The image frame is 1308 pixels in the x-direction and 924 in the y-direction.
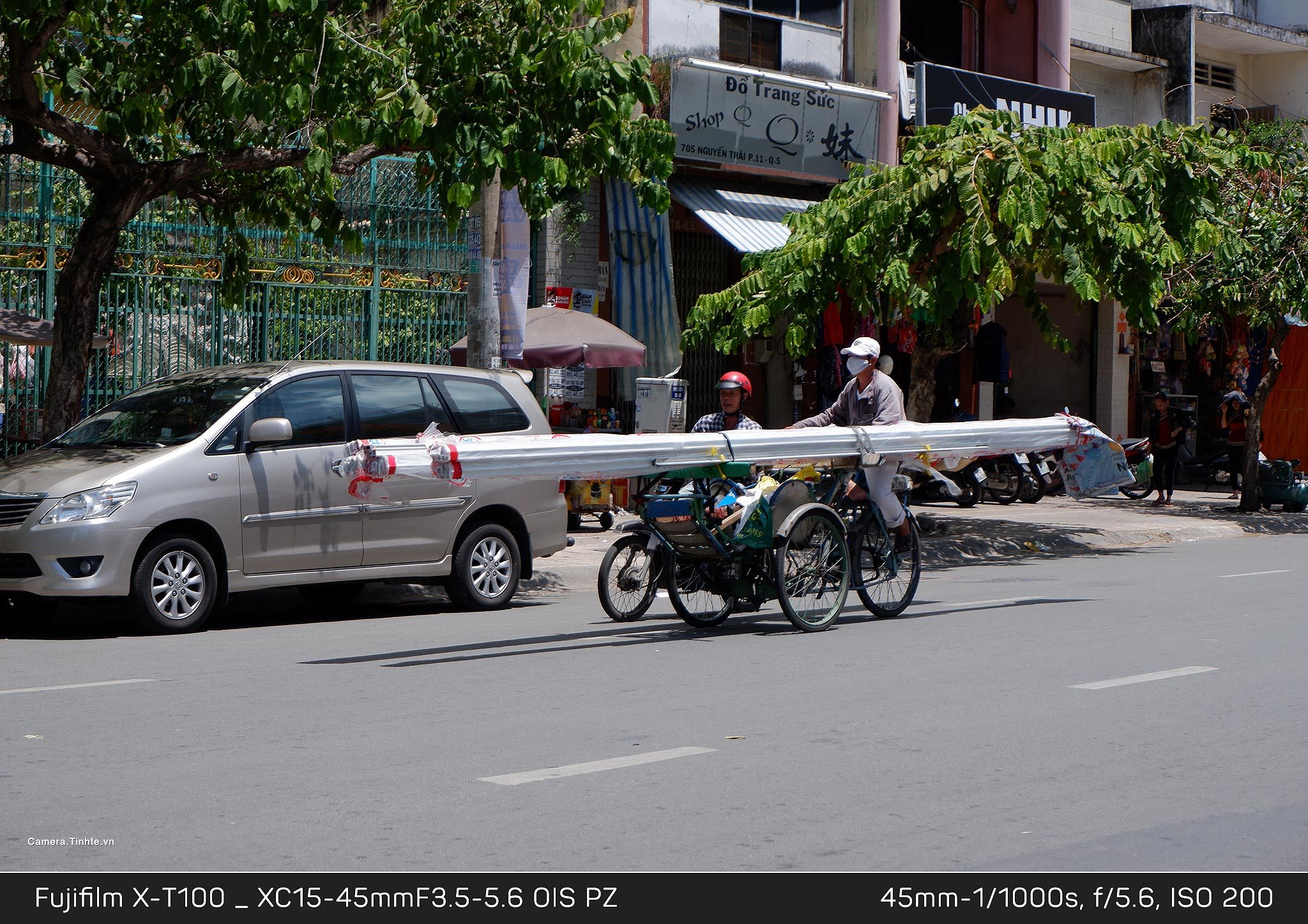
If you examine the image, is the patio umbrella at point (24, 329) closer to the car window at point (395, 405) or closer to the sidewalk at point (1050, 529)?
the car window at point (395, 405)

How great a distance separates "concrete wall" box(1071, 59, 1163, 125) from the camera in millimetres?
26531

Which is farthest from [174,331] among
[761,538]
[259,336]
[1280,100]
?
[1280,100]

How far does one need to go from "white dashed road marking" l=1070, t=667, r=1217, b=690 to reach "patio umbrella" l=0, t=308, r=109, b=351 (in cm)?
910

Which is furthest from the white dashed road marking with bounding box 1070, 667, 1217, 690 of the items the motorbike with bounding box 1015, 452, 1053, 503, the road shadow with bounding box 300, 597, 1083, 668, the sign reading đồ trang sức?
the sign reading đồ trang sức

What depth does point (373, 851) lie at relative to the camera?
4.89 metres

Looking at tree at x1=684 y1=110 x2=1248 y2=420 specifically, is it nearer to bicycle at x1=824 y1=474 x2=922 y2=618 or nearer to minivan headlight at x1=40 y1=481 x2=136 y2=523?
bicycle at x1=824 y1=474 x2=922 y2=618

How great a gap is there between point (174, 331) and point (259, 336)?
2.93 ft

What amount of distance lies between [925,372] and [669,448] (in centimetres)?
876

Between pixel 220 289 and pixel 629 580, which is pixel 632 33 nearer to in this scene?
pixel 220 289

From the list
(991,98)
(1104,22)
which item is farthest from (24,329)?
(1104,22)

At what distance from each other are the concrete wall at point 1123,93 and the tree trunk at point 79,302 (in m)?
18.9

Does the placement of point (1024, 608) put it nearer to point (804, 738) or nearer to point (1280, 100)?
point (804, 738)

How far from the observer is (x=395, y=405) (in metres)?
11.6

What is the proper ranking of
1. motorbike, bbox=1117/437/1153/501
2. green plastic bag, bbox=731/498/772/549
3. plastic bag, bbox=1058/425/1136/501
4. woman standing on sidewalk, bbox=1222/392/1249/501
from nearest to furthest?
green plastic bag, bbox=731/498/772/549
plastic bag, bbox=1058/425/1136/501
motorbike, bbox=1117/437/1153/501
woman standing on sidewalk, bbox=1222/392/1249/501
